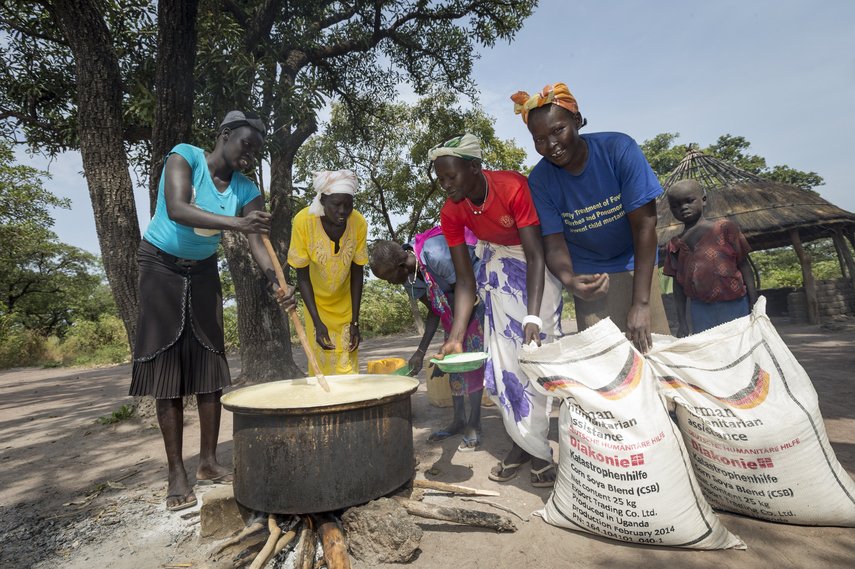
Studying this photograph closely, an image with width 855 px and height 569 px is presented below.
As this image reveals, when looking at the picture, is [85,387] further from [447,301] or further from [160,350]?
[447,301]

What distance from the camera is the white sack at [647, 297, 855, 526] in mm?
1663

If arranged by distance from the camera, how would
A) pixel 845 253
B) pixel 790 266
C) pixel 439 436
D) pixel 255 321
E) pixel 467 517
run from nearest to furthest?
pixel 467 517
pixel 439 436
pixel 255 321
pixel 845 253
pixel 790 266

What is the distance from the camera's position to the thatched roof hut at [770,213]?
9.44 meters

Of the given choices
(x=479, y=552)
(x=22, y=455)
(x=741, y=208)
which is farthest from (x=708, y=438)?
(x=741, y=208)

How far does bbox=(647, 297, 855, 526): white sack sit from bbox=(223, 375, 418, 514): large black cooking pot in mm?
1229

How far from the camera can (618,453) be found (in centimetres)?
173

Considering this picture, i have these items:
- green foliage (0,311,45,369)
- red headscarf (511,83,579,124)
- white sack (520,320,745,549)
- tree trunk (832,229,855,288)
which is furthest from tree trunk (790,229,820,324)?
green foliage (0,311,45,369)

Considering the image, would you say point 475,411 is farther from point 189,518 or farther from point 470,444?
point 189,518

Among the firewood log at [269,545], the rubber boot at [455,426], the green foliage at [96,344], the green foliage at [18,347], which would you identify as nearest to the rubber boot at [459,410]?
the rubber boot at [455,426]

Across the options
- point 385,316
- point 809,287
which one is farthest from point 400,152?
point 809,287

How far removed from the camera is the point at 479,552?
1843 millimetres

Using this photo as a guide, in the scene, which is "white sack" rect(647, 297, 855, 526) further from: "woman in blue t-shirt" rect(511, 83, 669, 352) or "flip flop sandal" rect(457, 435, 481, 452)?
"flip flop sandal" rect(457, 435, 481, 452)

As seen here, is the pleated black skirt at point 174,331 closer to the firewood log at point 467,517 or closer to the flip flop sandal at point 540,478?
the firewood log at point 467,517

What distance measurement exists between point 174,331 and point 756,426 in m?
2.69
